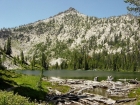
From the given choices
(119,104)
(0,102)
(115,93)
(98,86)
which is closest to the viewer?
(0,102)

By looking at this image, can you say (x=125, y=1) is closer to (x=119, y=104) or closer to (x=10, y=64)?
(x=119, y=104)

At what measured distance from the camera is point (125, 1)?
3916cm

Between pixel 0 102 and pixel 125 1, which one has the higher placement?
pixel 125 1

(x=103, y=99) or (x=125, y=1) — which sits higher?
(x=125, y=1)

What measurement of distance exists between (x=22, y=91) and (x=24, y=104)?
1028 inches

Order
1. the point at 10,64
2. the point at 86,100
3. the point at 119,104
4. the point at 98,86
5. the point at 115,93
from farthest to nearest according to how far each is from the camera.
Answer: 1. the point at 10,64
2. the point at 98,86
3. the point at 115,93
4. the point at 86,100
5. the point at 119,104

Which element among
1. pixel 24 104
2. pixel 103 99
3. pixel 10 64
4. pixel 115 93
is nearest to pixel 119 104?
pixel 103 99

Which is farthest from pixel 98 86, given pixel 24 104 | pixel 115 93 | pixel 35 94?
pixel 24 104

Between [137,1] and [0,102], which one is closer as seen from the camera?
[0,102]

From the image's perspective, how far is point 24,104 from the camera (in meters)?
13.2

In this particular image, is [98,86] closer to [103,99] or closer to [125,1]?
[103,99]

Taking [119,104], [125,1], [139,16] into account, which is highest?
[125,1]

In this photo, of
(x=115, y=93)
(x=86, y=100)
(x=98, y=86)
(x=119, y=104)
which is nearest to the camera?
(x=119, y=104)

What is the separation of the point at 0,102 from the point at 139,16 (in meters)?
33.3
